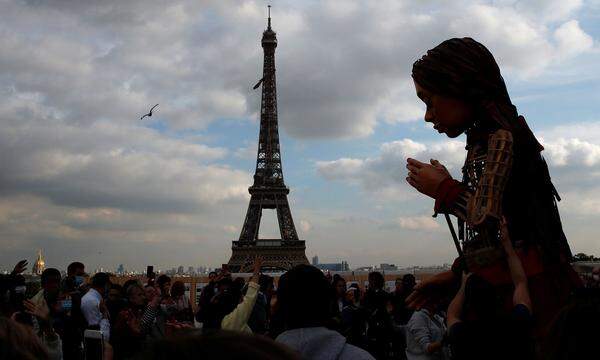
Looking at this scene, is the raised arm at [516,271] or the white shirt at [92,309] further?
the white shirt at [92,309]

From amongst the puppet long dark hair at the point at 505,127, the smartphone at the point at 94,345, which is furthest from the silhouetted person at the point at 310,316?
the smartphone at the point at 94,345

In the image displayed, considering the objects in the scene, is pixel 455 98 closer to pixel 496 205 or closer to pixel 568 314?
pixel 496 205

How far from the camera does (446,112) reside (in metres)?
4.30

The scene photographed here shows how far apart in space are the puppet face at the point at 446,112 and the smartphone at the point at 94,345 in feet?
15.0

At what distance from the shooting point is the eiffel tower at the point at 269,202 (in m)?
64.2

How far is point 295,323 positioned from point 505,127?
1659 millimetres

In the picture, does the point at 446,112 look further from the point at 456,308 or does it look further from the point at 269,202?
the point at 269,202

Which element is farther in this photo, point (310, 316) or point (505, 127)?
point (505, 127)

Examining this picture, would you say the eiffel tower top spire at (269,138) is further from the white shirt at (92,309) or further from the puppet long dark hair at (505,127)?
the puppet long dark hair at (505,127)

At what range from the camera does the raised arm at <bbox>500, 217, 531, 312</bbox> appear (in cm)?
371

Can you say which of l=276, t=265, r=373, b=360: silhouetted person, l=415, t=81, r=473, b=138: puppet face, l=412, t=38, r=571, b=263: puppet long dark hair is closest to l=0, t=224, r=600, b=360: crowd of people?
l=276, t=265, r=373, b=360: silhouetted person

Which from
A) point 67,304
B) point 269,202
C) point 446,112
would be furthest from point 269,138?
point 446,112

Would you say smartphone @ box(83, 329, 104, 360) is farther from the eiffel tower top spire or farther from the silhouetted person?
the eiffel tower top spire

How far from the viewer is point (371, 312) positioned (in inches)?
373
